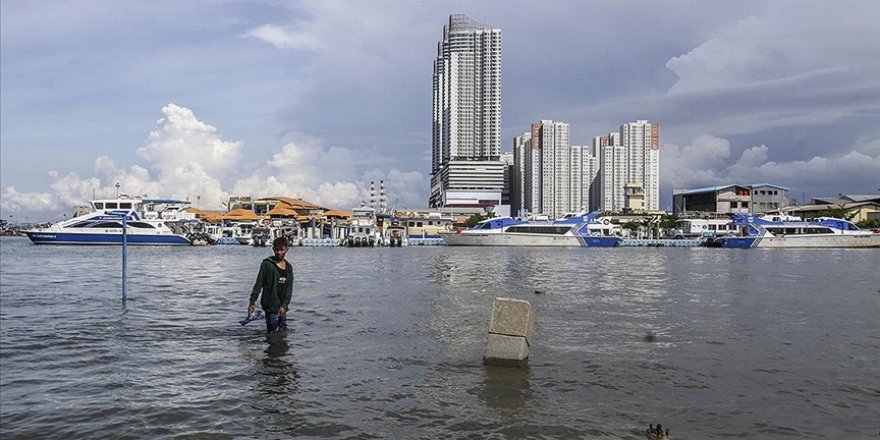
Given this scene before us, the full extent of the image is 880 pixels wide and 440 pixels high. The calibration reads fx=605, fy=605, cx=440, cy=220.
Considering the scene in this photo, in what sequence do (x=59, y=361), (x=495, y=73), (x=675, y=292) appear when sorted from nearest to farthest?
(x=59, y=361) → (x=675, y=292) → (x=495, y=73)

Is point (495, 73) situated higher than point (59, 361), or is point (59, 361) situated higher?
point (495, 73)

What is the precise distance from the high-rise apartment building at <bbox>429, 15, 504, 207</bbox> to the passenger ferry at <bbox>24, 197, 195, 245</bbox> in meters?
110

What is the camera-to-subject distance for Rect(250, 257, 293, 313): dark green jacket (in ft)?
32.3

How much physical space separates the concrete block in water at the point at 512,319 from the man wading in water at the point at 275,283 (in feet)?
11.1

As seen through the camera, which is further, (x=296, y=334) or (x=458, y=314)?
(x=458, y=314)

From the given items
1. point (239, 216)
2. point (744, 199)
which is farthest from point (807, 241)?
point (239, 216)

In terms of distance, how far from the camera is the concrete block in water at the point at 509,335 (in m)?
9.21

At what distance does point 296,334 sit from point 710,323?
941 centimetres

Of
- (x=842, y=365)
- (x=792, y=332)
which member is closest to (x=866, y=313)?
(x=792, y=332)

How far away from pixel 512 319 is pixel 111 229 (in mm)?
75349

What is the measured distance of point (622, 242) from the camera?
3844 inches

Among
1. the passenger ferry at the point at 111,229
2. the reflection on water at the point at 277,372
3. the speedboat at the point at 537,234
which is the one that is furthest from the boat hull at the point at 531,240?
the reflection on water at the point at 277,372

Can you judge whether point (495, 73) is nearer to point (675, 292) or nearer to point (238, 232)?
point (238, 232)

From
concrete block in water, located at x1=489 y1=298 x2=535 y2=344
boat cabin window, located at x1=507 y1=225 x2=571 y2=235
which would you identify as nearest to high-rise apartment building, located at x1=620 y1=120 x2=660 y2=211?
boat cabin window, located at x1=507 y1=225 x2=571 y2=235
